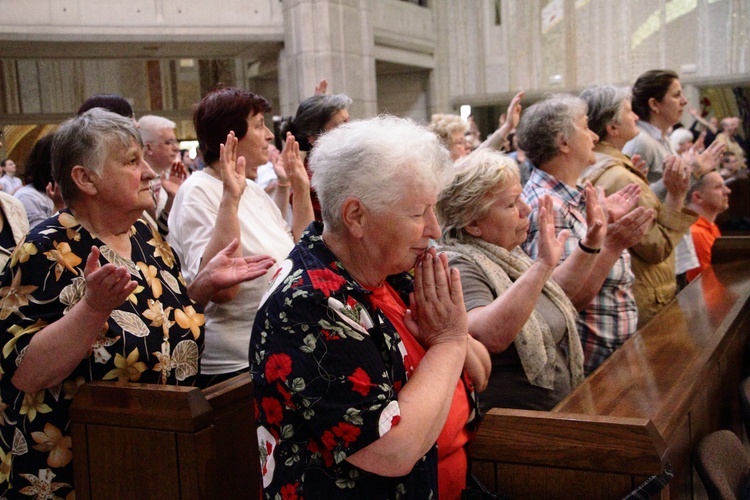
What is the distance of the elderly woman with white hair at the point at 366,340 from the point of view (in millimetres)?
1512

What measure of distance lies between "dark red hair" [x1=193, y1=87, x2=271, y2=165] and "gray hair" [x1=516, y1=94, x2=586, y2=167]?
105 cm

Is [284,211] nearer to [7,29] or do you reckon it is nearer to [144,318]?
[144,318]

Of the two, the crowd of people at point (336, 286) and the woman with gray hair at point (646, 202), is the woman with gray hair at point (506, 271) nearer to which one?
the crowd of people at point (336, 286)

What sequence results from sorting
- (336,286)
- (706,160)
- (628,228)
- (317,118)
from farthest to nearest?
(706,160) → (317,118) → (628,228) → (336,286)

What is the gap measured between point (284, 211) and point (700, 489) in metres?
2.17

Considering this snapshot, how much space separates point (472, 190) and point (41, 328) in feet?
4.00

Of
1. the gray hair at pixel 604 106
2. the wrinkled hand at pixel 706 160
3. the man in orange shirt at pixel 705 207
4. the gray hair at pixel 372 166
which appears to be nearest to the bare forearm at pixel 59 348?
the gray hair at pixel 372 166

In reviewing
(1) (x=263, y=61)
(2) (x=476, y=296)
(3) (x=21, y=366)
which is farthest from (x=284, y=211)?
(1) (x=263, y=61)

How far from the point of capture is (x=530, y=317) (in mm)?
2408

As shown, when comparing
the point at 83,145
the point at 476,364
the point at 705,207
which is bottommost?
the point at 476,364

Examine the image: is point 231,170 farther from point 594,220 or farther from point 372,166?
point 594,220

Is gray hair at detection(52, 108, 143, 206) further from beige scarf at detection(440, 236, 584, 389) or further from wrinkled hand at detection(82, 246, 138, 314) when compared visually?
beige scarf at detection(440, 236, 584, 389)

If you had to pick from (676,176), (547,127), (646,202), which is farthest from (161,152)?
(676,176)

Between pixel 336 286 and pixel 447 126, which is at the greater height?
pixel 447 126
